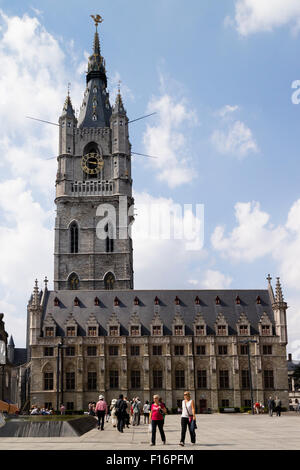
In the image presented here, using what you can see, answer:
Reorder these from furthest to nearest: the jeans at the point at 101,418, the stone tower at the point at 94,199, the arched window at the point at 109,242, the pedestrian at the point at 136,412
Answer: the arched window at the point at 109,242
the stone tower at the point at 94,199
the pedestrian at the point at 136,412
the jeans at the point at 101,418

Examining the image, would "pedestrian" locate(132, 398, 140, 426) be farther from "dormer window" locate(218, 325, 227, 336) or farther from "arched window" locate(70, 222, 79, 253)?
"arched window" locate(70, 222, 79, 253)

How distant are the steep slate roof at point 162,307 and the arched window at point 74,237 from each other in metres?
19.9

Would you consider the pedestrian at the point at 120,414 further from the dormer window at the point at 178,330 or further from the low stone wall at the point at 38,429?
the dormer window at the point at 178,330

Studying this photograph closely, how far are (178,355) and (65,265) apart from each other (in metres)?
30.3

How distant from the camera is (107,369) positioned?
223 feet

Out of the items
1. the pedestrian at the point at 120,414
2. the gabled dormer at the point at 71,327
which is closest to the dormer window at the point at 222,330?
the gabled dormer at the point at 71,327

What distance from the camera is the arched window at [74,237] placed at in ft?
307

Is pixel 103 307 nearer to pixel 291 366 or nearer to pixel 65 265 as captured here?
pixel 65 265

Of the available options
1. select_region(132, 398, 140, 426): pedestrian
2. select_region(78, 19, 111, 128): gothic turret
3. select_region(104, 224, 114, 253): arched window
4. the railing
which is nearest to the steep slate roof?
select_region(104, 224, 114, 253): arched window

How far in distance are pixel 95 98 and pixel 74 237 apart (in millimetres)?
28933

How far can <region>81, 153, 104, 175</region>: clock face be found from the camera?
99.1 meters

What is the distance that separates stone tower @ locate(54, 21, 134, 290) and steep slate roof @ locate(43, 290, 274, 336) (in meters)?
17.0

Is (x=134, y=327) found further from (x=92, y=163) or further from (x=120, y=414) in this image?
(x=120, y=414)
